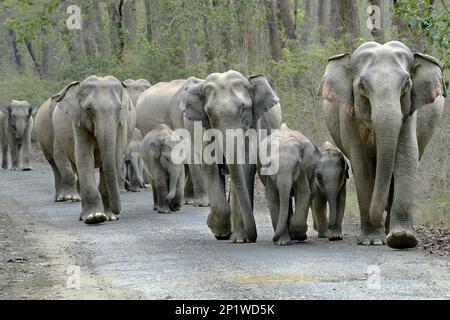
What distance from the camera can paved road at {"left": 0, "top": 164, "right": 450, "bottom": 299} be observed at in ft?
31.6

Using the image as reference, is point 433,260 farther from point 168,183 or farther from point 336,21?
point 336,21

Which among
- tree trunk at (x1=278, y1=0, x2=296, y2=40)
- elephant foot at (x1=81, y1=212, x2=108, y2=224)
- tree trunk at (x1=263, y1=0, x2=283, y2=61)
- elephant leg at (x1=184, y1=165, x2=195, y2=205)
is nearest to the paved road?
elephant foot at (x1=81, y1=212, x2=108, y2=224)

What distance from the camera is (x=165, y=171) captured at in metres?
19.0

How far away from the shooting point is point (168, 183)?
1906 cm

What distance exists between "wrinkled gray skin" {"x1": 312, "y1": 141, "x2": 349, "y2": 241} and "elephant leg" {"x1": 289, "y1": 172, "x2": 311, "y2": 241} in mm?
393

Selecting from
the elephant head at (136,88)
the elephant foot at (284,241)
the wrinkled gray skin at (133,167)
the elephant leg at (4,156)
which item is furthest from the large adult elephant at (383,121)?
the elephant leg at (4,156)

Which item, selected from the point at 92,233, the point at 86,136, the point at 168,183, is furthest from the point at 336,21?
the point at 92,233

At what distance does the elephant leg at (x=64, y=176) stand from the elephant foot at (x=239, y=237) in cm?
814

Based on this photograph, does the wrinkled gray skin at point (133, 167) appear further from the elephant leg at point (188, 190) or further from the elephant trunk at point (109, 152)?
the elephant trunk at point (109, 152)

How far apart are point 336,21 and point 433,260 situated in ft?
47.6

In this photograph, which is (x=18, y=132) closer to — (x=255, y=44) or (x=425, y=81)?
(x=255, y=44)

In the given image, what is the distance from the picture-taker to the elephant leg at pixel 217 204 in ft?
45.4

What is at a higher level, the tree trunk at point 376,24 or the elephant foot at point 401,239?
the tree trunk at point 376,24

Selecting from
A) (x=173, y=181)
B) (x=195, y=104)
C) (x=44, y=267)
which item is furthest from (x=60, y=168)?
(x=44, y=267)
